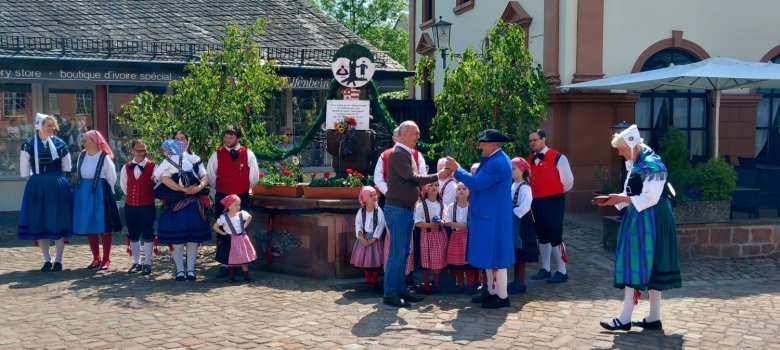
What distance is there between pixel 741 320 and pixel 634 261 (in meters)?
1.31

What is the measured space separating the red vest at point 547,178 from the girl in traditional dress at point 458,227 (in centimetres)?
102

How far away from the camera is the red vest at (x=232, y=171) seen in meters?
8.64

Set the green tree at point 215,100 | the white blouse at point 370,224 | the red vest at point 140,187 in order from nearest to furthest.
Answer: the white blouse at point 370,224 → the red vest at point 140,187 → the green tree at point 215,100

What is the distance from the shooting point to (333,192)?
8.57 m

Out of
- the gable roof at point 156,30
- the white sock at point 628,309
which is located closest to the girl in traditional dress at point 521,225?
the white sock at point 628,309

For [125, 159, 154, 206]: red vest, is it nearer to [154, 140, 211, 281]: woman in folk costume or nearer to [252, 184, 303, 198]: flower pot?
[154, 140, 211, 281]: woman in folk costume

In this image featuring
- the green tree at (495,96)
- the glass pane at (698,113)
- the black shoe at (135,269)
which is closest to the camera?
the black shoe at (135,269)

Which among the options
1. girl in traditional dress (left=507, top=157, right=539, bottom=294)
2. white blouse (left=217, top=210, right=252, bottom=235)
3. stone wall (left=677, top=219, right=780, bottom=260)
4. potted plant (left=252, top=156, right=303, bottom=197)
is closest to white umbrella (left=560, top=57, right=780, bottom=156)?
stone wall (left=677, top=219, right=780, bottom=260)

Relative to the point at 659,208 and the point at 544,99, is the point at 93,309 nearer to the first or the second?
the point at 659,208

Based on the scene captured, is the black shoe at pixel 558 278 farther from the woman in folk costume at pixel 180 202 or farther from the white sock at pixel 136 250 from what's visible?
the white sock at pixel 136 250

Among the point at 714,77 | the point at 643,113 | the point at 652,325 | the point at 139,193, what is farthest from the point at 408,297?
the point at 643,113

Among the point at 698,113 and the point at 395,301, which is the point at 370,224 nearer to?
the point at 395,301

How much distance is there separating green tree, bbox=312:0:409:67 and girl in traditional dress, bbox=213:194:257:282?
1082 inches

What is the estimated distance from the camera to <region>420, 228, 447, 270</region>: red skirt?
7766mm
